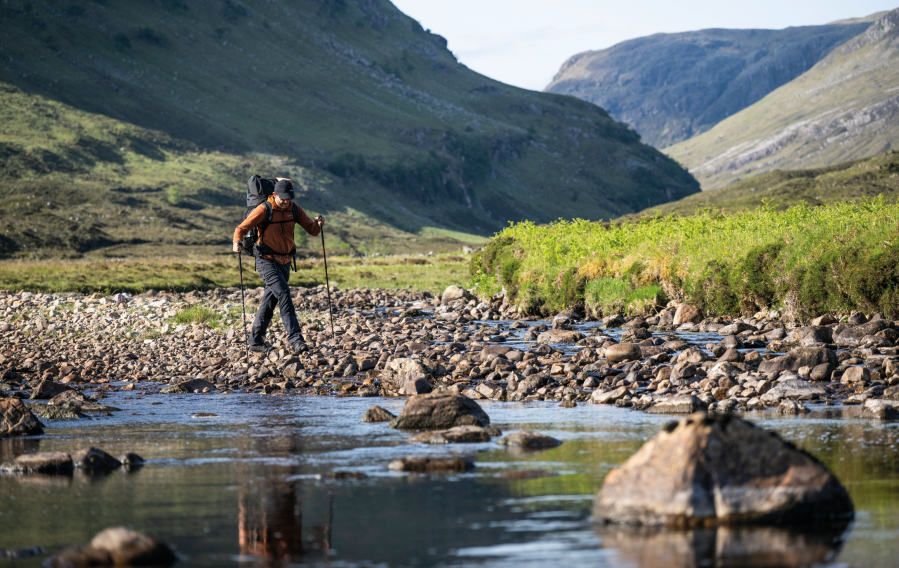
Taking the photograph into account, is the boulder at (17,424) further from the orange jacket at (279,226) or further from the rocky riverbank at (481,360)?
the orange jacket at (279,226)

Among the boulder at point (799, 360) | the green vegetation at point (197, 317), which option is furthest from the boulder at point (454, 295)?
the boulder at point (799, 360)

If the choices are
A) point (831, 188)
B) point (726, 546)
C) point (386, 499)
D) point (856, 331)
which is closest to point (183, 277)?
point (856, 331)

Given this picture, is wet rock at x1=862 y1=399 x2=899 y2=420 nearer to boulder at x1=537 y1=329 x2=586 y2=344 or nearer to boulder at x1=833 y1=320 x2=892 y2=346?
boulder at x1=833 y1=320 x2=892 y2=346

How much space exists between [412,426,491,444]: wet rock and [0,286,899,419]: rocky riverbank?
3129 millimetres

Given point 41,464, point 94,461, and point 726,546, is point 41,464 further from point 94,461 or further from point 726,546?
point 726,546

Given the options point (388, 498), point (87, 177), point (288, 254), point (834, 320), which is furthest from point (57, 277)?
point (87, 177)

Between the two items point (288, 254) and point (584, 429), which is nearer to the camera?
point (584, 429)

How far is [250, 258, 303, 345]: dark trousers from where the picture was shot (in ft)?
54.3

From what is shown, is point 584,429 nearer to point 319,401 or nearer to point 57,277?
point 319,401

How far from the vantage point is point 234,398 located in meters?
14.9

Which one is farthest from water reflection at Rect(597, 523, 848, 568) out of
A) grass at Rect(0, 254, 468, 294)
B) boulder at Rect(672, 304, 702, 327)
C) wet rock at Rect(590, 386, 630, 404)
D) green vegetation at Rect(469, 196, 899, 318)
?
grass at Rect(0, 254, 468, 294)

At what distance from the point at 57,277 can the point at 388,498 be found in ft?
134

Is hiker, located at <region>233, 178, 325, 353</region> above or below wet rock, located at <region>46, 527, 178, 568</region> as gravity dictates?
above

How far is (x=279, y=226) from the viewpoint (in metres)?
16.5
